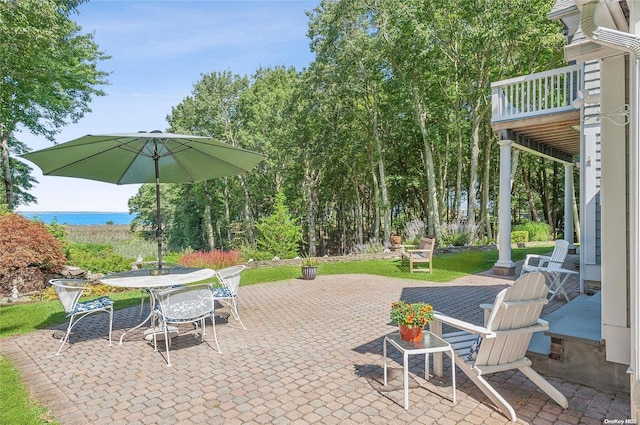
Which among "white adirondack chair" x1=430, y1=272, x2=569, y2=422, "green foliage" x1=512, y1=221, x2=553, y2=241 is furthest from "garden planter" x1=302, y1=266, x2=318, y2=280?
"green foliage" x1=512, y1=221, x2=553, y2=241

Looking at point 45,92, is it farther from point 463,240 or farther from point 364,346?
point 463,240

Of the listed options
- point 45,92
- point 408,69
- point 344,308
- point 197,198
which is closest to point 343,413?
point 344,308

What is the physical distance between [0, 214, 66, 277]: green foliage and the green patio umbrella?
389 centimetres

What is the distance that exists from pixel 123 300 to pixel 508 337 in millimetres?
6785

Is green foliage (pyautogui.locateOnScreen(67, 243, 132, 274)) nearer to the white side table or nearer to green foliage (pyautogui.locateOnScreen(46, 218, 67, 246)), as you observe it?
green foliage (pyautogui.locateOnScreen(46, 218, 67, 246))

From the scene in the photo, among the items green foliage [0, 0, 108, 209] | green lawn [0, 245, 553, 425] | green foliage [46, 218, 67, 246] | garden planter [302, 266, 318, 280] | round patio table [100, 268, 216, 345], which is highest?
green foliage [0, 0, 108, 209]

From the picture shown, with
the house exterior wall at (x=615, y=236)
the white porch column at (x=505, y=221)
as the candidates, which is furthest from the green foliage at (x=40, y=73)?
the white porch column at (x=505, y=221)

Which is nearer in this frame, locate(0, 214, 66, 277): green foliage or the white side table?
the white side table

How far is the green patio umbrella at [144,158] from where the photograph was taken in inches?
179

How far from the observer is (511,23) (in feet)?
35.9

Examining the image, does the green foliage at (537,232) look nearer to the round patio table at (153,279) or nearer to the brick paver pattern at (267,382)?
the brick paver pattern at (267,382)

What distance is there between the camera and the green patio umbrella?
14.9ft

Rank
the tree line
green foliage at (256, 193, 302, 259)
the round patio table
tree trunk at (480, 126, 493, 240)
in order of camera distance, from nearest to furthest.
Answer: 1. the round patio table
2. green foliage at (256, 193, 302, 259)
3. the tree line
4. tree trunk at (480, 126, 493, 240)

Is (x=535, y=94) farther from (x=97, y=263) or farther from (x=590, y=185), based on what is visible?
(x=97, y=263)
